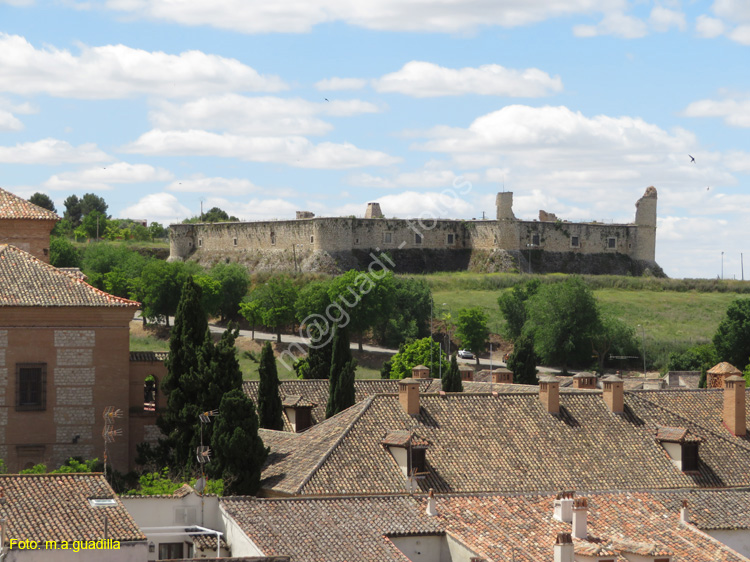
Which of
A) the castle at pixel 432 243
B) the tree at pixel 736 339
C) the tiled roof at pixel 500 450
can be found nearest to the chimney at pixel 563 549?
the tiled roof at pixel 500 450

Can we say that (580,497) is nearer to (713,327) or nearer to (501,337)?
(501,337)

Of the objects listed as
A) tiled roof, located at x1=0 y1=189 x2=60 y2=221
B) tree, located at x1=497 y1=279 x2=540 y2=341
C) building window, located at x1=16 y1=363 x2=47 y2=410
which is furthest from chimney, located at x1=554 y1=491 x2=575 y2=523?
tree, located at x1=497 y1=279 x2=540 y2=341

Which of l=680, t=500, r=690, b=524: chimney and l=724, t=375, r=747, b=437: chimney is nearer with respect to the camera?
l=680, t=500, r=690, b=524: chimney

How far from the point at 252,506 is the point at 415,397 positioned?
1073 cm

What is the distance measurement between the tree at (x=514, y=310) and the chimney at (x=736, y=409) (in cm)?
4300

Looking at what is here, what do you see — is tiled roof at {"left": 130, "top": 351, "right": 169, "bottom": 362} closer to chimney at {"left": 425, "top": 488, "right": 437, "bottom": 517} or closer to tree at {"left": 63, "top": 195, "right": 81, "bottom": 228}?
→ chimney at {"left": 425, "top": 488, "right": 437, "bottom": 517}

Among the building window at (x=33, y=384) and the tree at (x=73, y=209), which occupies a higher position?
the tree at (x=73, y=209)

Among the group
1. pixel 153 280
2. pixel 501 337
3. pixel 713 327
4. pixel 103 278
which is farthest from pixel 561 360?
pixel 103 278

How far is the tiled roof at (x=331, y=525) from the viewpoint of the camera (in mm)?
22062

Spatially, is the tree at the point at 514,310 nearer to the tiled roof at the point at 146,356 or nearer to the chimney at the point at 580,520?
the tiled roof at the point at 146,356

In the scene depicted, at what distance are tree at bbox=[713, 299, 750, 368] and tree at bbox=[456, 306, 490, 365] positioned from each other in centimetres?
1342

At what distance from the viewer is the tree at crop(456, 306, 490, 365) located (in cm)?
7738

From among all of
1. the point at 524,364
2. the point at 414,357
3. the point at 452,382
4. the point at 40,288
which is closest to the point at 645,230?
the point at 414,357

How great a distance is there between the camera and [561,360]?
3009 inches
